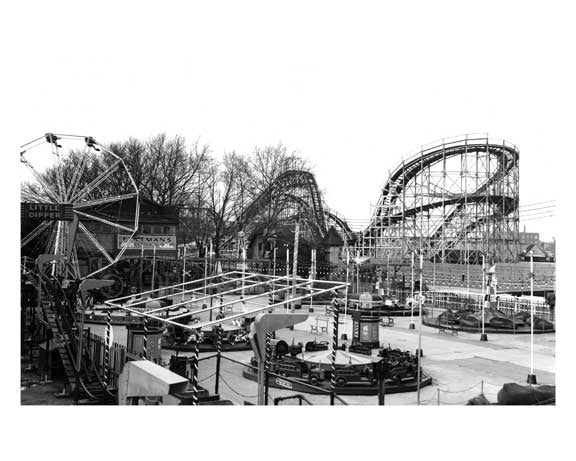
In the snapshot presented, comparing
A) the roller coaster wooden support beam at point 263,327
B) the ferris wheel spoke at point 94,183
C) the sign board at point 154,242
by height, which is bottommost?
the roller coaster wooden support beam at point 263,327

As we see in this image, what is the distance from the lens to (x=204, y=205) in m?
61.0

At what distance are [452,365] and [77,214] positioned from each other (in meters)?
15.2

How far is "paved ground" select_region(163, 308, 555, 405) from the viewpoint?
16031 millimetres

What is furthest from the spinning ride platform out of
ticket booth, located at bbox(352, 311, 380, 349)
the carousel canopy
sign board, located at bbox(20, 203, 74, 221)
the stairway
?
the stairway

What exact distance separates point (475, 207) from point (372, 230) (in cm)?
1233

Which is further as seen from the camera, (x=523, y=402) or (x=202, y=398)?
(x=523, y=402)

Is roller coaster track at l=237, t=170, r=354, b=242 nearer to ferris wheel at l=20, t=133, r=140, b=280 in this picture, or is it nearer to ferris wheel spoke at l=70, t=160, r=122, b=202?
ferris wheel at l=20, t=133, r=140, b=280

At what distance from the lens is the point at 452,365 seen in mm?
20688

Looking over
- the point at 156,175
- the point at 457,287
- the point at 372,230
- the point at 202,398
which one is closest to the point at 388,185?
the point at 372,230

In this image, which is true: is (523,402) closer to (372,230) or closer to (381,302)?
(381,302)

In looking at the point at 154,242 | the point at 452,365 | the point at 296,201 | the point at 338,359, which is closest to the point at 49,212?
the point at 338,359

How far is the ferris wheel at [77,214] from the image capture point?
2244 centimetres

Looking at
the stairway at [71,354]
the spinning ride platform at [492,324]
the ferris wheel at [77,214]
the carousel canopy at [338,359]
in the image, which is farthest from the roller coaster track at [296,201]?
the carousel canopy at [338,359]

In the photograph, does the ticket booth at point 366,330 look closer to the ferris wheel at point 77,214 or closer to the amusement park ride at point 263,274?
the amusement park ride at point 263,274
